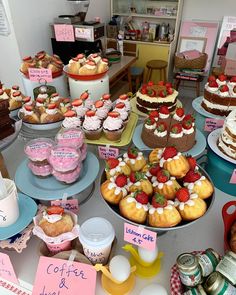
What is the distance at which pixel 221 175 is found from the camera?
91cm

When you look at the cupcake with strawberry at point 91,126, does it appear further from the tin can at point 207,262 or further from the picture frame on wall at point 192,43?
the picture frame on wall at point 192,43

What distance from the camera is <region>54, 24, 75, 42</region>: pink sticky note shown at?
1.71m

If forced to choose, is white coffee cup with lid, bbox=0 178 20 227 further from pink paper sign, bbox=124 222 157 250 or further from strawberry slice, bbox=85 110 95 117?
strawberry slice, bbox=85 110 95 117

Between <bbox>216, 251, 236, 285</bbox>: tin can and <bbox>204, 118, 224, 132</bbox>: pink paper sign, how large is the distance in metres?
0.65

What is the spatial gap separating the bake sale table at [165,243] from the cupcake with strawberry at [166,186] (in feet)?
0.59

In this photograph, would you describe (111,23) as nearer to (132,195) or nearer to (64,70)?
(64,70)

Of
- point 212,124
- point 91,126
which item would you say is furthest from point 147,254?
point 212,124

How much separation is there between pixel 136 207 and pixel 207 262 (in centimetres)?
20

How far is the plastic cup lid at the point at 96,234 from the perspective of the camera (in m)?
0.63

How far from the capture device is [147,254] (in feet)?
2.17

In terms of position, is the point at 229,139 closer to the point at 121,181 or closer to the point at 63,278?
the point at 121,181

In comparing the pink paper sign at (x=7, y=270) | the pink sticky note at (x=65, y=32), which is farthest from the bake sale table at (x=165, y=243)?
the pink sticky note at (x=65, y=32)

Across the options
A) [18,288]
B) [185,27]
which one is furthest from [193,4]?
[18,288]

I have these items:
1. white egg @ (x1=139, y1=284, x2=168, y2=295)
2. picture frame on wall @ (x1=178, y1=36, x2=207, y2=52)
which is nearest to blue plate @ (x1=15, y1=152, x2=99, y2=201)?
white egg @ (x1=139, y1=284, x2=168, y2=295)
